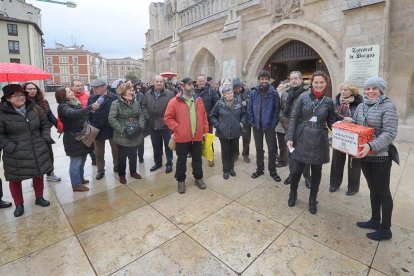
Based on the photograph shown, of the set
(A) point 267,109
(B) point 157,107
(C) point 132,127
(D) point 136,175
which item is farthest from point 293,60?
(D) point 136,175

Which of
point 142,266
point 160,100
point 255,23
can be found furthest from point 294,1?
point 142,266

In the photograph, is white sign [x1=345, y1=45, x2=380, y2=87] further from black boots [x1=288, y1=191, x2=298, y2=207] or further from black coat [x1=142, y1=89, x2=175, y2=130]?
black coat [x1=142, y1=89, x2=175, y2=130]

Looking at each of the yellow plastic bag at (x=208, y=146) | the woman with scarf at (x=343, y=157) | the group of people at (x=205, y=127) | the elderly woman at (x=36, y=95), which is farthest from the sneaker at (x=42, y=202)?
the woman with scarf at (x=343, y=157)

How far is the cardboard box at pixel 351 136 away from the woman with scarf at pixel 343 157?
2.68 feet

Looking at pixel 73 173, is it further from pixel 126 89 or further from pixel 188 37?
pixel 188 37

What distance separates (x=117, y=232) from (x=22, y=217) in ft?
4.58

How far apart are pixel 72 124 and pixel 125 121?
2.49 feet

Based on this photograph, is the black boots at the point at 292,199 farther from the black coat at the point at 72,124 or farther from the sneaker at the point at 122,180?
the black coat at the point at 72,124

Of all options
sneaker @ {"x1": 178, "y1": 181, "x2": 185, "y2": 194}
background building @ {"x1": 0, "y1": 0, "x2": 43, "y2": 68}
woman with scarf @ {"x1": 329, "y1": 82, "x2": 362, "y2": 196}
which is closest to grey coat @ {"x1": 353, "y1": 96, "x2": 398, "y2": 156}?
woman with scarf @ {"x1": 329, "y1": 82, "x2": 362, "y2": 196}

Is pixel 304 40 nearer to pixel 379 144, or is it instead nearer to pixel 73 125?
pixel 379 144

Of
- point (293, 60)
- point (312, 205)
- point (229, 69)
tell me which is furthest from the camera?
point (229, 69)

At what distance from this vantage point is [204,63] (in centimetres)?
1313

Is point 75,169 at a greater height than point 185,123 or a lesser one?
lesser

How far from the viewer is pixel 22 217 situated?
3133 mm
